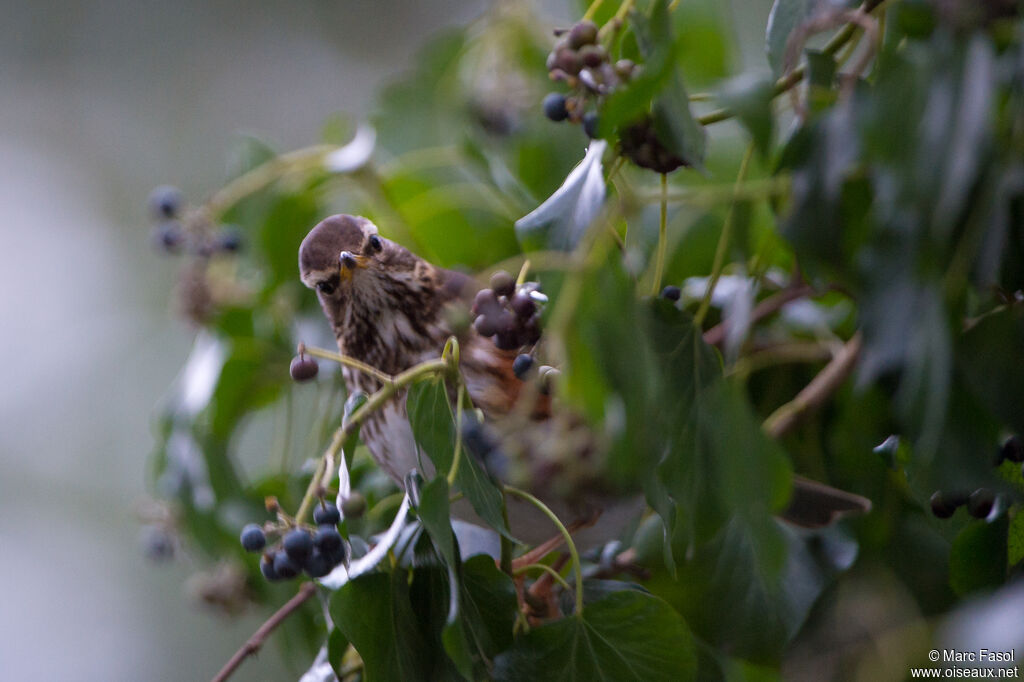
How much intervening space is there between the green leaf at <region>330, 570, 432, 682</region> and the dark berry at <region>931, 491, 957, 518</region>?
59 centimetres

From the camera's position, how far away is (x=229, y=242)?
5.32 ft

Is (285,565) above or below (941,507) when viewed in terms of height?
above

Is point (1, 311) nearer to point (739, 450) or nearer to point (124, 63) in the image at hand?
point (124, 63)

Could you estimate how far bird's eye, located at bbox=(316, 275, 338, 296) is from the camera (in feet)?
4.89

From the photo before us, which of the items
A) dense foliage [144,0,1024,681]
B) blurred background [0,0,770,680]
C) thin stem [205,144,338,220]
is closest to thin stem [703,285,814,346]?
dense foliage [144,0,1024,681]

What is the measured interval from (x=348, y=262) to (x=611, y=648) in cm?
76

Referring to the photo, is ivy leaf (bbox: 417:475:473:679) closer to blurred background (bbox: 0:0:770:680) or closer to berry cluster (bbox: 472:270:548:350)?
berry cluster (bbox: 472:270:548:350)

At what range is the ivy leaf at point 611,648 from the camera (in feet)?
3.11

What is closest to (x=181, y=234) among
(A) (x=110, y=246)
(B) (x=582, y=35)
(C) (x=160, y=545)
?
(C) (x=160, y=545)

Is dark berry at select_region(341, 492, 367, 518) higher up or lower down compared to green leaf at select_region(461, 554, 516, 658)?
higher up

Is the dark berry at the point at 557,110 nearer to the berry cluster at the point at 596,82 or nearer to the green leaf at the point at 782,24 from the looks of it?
the berry cluster at the point at 596,82

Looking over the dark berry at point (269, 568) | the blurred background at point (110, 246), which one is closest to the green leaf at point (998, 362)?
the dark berry at point (269, 568)

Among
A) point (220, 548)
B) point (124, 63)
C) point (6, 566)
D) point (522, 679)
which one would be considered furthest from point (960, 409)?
point (124, 63)

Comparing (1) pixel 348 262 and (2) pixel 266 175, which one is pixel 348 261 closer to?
(1) pixel 348 262
